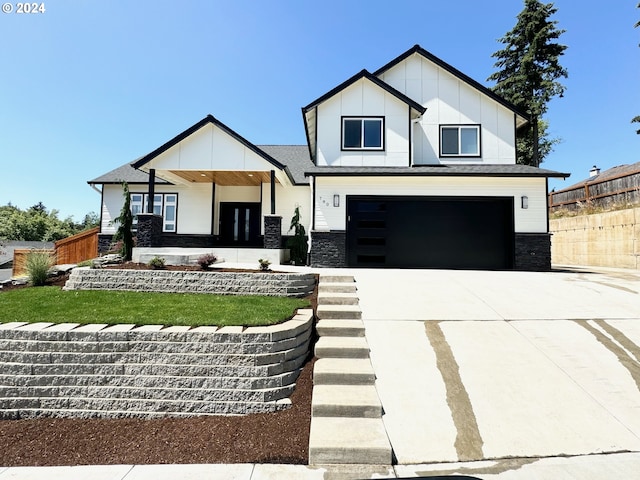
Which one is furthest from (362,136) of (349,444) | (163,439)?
(163,439)

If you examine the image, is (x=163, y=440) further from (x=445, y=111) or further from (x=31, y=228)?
(x=31, y=228)

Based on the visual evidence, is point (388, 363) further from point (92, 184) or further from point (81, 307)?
point (92, 184)

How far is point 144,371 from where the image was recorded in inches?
169

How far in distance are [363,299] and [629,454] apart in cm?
415

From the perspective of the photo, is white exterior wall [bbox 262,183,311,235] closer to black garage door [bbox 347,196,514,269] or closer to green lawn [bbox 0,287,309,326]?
black garage door [bbox 347,196,514,269]

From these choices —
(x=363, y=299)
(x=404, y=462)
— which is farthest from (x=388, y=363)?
(x=363, y=299)

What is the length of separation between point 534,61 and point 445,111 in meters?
12.5

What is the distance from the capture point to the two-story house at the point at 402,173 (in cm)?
1130

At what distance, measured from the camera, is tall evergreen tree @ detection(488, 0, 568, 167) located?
19.6 meters

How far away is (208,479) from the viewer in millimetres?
2920

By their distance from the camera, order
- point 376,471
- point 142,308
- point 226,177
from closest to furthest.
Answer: point 376,471, point 142,308, point 226,177

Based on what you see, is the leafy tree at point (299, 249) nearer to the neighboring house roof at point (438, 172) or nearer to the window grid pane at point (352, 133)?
the neighboring house roof at point (438, 172)

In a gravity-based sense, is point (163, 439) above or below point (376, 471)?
below

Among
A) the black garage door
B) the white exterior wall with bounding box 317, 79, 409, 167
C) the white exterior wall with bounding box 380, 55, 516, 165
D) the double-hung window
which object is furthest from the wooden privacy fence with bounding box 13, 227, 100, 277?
the white exterior wall with bounding box 380, 55, 516, 165
